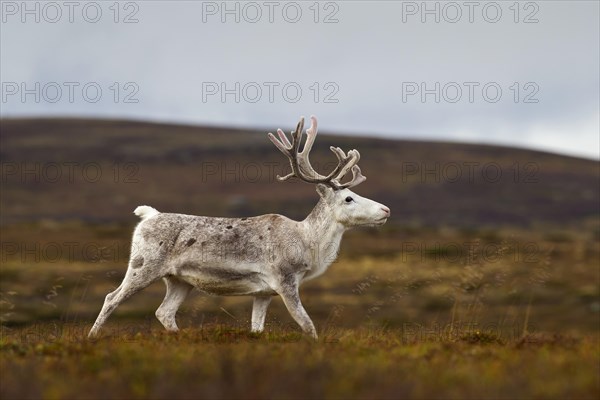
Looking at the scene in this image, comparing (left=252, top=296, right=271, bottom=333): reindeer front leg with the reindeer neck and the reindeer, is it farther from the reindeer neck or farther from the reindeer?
the reindeer neck

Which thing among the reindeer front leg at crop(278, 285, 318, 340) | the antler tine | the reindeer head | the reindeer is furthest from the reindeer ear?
the reindeer front leg at crop(278, 285, 318, 340)

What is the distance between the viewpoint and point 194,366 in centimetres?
892

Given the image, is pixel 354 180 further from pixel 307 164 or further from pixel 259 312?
pixel 259 312

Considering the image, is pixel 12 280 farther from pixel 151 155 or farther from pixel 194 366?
pixel 151 155

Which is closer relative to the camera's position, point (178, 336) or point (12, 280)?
point (178, 336)

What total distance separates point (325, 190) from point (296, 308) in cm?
208

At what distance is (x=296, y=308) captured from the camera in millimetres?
13305

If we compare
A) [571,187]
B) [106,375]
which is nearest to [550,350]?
[106,375]

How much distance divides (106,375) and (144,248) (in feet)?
16.3

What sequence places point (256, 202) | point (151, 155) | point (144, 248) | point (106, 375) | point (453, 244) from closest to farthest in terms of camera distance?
1. point (106, 375)
2. point (144, 248)
3. point (453, 244)
4. point (256, 202)
5. point (151, 155)

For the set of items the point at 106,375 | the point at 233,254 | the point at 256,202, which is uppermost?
the point at 256,202

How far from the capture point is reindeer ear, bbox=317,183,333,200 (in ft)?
48.0

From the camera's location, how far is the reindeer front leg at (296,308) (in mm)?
13117

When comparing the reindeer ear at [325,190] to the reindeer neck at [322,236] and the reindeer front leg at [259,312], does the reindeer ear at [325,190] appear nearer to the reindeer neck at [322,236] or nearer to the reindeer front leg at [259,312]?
the reindeer neck at [322,236]
